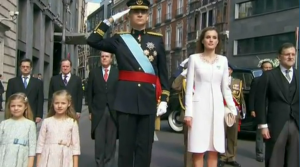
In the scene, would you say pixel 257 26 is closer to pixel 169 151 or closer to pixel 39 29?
pixel 39 29

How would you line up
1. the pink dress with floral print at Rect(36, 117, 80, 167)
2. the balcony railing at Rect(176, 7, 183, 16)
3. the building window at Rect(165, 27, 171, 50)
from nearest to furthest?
1. the pink dress with floral print at Rect(36, 117, 80, 167)
2. the balcony railing at Rect(176, 7, 183, 16)
3. the building window at Rect(165, 27, 171, 50)

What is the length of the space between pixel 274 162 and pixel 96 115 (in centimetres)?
330

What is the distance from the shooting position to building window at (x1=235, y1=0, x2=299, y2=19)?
3691 cm

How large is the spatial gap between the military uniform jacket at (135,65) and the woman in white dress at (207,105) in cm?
61

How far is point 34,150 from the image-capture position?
5.77 m

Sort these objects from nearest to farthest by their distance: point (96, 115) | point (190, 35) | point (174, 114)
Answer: point (96, 115) → point (174, 114) → point (190, 35)

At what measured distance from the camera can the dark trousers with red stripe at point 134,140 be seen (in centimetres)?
504

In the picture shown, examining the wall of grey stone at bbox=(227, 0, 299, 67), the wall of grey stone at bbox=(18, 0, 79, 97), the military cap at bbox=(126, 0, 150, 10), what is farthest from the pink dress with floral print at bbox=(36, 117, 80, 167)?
the wall of grey stone at bbox=(227, 0, 299, 67)

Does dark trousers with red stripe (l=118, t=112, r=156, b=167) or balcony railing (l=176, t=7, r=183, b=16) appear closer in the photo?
dark trousers with red stripe (l=118, t=112, r=156, b=167)

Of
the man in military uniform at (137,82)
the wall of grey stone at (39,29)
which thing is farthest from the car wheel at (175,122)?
the wall of grey stone at (39,29)

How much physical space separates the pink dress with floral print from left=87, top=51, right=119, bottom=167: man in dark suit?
2.40m

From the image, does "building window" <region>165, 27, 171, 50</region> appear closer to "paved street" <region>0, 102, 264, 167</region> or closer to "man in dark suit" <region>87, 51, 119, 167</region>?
"paved street" <region>0, 102, 264, 167</region>

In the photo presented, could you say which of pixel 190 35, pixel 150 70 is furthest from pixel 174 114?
pixel 190 35

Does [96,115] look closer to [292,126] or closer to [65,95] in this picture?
[65,95]
